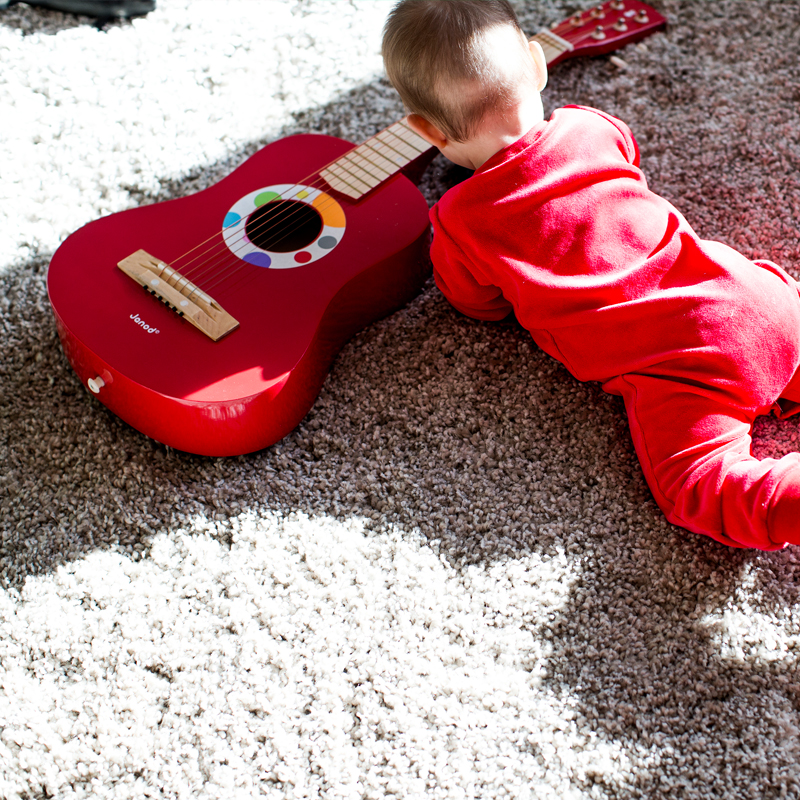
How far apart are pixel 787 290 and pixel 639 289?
0.68 feet

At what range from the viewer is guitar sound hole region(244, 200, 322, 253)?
1056 millimetres

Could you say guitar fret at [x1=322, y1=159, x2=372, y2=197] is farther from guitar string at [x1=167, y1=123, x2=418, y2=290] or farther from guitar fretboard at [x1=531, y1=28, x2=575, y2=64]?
guitar fretboard at [x1=531, y1=28, x2=575, y2=64]

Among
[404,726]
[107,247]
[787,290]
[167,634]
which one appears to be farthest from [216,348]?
[787,290]

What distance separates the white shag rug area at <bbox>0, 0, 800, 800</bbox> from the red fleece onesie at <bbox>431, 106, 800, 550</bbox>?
11 cm

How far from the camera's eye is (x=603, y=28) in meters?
1.39

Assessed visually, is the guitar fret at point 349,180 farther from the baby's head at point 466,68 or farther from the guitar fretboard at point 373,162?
the baby's head at point 466,68

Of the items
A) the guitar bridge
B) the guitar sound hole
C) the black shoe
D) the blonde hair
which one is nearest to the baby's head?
the blonde hair

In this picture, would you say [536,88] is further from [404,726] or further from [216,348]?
[404,726]

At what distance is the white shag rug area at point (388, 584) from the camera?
801 mm

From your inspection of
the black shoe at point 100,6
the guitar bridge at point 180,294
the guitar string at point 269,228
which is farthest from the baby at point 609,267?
the black shoe at point 100,6

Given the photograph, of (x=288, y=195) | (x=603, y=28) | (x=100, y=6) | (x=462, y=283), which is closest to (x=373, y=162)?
(x=288, y=195)

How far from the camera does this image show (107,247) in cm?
102

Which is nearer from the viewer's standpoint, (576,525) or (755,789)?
(755,789)

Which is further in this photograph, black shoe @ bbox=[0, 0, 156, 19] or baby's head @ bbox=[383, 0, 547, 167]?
black shoe @ bbox=[0, 0, 156, 19]
